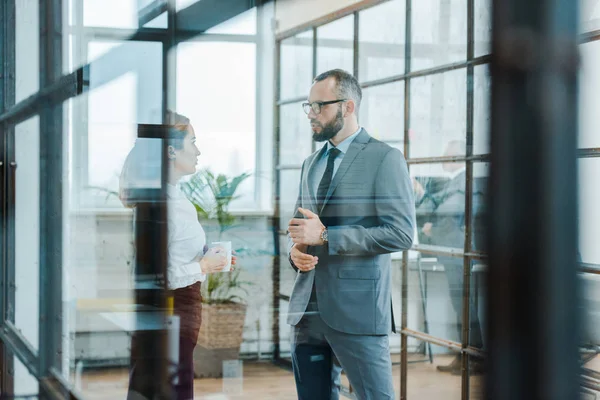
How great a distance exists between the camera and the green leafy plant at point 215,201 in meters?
2.10

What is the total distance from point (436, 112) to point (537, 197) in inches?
49.2

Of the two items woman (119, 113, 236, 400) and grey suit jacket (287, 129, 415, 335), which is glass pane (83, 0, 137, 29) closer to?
woman (119, 113, 236, 400)

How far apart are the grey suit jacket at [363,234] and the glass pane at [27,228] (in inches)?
67.0

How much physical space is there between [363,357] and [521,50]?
3.97 ft

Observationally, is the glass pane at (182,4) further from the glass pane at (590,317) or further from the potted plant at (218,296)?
the glass pane at (590,317)

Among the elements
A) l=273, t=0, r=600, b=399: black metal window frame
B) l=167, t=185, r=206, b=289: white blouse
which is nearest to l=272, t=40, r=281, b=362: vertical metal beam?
l=273, t=0, r=600, b=399: black metal window frame

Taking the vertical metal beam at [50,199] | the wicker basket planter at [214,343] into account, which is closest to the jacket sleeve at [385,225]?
the wicker basket planter at [214,343]

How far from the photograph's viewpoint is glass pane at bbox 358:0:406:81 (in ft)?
7.00

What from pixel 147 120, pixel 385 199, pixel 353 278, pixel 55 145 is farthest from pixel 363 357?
pixel 55 145

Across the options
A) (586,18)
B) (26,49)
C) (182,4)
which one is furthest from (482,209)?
(26,49)

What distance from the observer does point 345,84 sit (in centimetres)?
195

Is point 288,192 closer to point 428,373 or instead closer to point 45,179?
point 428,373

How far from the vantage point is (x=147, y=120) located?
231cm

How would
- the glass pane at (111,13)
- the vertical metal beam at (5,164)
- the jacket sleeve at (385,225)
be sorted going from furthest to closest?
1. the vertical metal beam at (5,164)
2. the glass pane at (111,13)
3. the jacket sleeve at (385,225)
